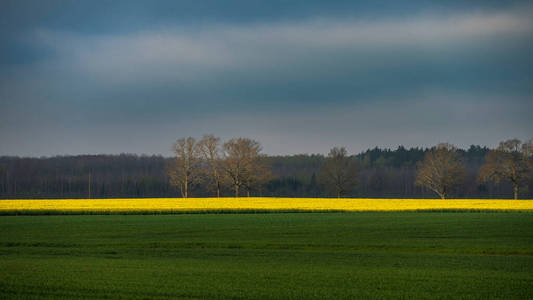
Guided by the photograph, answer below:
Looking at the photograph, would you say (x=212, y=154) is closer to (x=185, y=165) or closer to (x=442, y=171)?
(x=185, y=165)

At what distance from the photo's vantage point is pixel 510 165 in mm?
92375

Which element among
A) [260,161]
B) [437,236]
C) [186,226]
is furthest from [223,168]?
[437,236]

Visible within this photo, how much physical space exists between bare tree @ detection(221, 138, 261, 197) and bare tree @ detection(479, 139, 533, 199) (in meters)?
40.4

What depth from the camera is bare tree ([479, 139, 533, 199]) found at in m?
91.2

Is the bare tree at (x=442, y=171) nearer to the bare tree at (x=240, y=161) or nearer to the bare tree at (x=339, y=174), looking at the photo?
the bare tree at (x=339, y=174)

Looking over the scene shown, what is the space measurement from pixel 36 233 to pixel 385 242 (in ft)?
66.1

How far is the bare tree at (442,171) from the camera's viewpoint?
3752 inches

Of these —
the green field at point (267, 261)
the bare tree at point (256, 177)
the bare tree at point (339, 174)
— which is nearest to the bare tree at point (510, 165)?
the bare tree at point (339, 174)

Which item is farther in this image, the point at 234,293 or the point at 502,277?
the point at 502,277

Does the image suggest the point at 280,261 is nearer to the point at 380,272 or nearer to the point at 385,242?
the point at 380,272

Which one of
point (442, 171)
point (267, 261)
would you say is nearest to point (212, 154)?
point (442, 171)

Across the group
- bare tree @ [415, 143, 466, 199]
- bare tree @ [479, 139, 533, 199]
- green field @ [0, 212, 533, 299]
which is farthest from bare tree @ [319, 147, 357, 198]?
green field @ [0, 212, 533, 299]

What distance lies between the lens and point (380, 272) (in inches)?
660

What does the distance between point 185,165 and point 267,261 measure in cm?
7914
